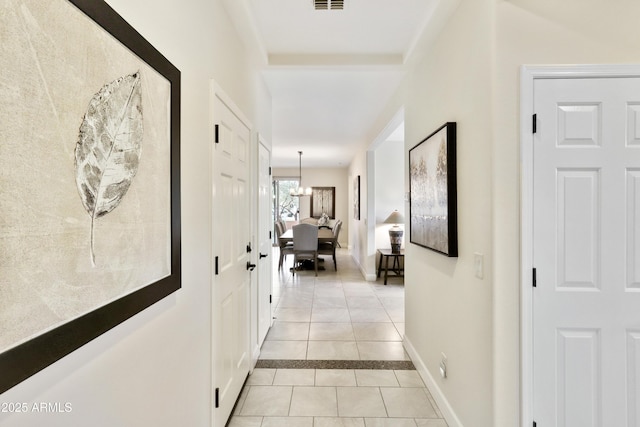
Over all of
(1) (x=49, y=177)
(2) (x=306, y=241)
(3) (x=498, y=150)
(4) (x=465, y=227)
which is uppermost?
(3) (x=498, y=150)

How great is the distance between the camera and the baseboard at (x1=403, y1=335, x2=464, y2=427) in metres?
1.94

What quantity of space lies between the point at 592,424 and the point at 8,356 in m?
2.25

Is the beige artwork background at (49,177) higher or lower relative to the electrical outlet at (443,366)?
higher

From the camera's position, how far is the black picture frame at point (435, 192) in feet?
6.41

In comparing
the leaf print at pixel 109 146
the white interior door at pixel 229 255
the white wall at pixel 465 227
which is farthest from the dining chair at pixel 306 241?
the leaf print at pixel 109 146

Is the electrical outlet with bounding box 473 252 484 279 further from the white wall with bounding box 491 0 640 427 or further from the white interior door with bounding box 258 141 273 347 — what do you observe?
the white interior door with bounding box 258 141 273 347

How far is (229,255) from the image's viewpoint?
80.8 inches

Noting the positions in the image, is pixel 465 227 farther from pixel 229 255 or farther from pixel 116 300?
pixel 116 300

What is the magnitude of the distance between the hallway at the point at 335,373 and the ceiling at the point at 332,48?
8.85 ft

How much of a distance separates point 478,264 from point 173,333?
5.00 ft

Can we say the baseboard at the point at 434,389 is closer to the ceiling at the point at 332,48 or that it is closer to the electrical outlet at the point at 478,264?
the electrical outlet at the point at 478,264

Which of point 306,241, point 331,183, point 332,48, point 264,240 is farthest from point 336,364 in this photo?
point 331,183

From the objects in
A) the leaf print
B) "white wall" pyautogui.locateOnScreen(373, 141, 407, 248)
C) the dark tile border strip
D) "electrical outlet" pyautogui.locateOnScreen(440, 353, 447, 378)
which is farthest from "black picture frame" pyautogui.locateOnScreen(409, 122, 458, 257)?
"white wall" pyautogui.locateOnScreen(373, 141, 407, 248)

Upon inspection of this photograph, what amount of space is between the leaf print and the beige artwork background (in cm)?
2
